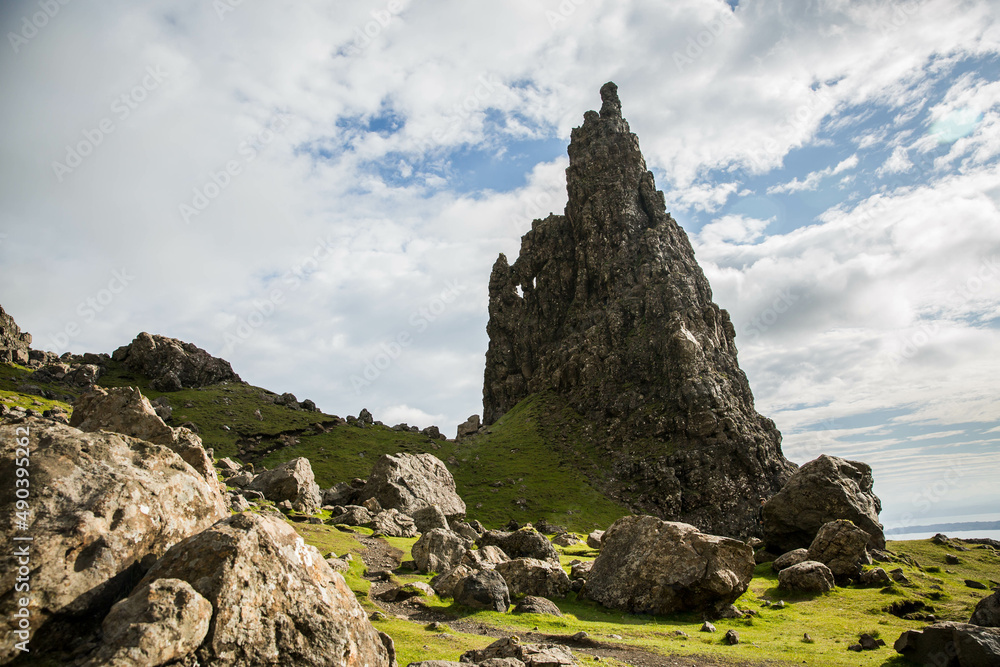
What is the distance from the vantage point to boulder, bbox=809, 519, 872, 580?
124 feet

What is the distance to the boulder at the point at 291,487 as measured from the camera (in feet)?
173

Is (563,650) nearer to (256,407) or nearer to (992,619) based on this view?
(992,619)

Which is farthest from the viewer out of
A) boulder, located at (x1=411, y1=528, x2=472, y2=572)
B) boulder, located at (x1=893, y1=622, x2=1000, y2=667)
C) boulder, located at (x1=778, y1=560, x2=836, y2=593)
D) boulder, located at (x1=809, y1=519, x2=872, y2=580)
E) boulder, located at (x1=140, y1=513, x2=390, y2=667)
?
boulder, located at (x1=809, y1=519, x2=872, y2=580)

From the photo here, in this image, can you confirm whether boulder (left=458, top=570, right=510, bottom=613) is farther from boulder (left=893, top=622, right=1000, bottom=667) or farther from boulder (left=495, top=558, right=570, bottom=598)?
boulder (left=893, top=622, right=1000, bottom=667)

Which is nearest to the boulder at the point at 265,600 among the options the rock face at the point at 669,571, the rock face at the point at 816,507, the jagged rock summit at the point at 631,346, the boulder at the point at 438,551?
the rock face at the point at 669,571

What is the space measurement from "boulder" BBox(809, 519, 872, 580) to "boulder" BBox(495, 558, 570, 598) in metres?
21.3

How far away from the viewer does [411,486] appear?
64375mm

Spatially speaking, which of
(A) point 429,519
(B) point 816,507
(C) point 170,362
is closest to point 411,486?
(A) point 429,519

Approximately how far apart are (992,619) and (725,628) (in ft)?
36.4

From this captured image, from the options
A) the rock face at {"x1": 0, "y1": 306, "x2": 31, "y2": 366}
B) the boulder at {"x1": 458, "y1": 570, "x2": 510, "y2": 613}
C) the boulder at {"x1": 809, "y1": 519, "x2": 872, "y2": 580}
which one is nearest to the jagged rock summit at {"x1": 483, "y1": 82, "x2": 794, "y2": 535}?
the boulder at {"x1": 809, "y1": 519, "x2": 872, "y2": 580}

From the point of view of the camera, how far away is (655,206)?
162m

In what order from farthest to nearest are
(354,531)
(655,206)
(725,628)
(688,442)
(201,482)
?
(655,206)
(688,442)
(354,531)
(725,628)
(201,482)

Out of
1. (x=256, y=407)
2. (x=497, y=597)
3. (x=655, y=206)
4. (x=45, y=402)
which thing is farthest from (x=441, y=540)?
(x=655, y=206)

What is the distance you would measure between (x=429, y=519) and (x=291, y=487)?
14.6m
